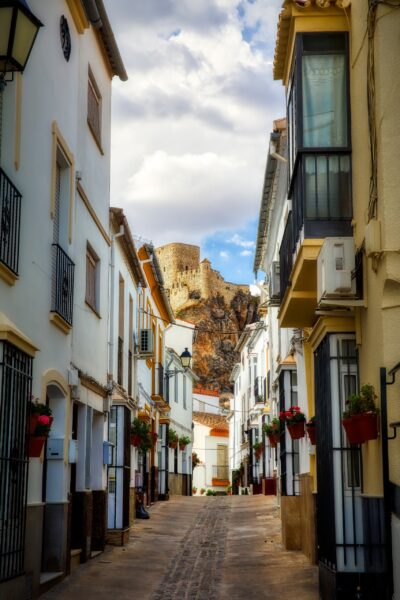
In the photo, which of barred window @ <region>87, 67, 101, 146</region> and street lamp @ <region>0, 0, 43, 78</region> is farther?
barred window @ <region>87, 67, 101, 146</region>

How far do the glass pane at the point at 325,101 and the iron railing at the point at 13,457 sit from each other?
3.99 m

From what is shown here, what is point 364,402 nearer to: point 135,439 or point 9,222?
point 9,222

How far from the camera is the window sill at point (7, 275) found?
9018 millimetres

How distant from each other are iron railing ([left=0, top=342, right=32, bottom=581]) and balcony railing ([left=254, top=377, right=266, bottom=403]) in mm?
25084

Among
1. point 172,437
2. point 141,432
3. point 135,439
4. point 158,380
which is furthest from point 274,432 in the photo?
point 172,437

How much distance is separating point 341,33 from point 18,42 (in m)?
4.23

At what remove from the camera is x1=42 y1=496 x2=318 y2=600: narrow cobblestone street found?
1137 cm

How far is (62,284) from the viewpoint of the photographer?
12289 mm

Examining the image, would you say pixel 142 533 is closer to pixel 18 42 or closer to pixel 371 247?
pixel 371 247

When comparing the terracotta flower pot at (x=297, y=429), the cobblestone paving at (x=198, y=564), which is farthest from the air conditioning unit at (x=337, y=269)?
the terracotta flower pot at (x=297, y=429)

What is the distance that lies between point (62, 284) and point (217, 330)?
261ft

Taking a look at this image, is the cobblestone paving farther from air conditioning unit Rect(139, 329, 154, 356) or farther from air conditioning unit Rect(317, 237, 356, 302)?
air conditioning unit Rect(139, 329, 154, 356)

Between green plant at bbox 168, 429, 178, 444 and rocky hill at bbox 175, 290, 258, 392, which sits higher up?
rocky hill at bbox 175, 290, 258, 392

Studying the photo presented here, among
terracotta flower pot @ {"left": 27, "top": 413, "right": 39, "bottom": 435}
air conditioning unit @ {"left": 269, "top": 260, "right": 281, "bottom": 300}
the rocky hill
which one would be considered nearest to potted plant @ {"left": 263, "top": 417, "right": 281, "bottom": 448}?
air conditioning unit @ {"left": 269, "top": 260, "right": 281, "bottom": 300}
